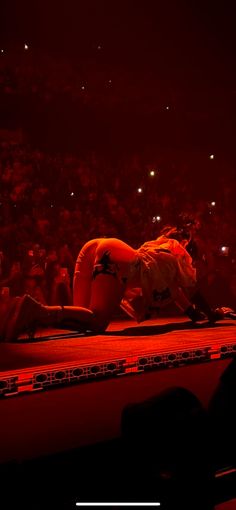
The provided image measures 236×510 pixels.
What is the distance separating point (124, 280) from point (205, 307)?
821 mm

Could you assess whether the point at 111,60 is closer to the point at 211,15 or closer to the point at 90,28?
the point at 90,28

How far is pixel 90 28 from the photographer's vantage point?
225 inches

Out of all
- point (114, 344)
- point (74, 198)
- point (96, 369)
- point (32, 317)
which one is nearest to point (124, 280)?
point (114, 344)

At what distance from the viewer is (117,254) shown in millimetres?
4125

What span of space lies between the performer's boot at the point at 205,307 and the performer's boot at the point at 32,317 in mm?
1064

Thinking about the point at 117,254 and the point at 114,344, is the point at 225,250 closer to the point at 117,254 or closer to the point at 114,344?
the point at 117,254

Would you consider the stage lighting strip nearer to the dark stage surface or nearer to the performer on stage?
the dark stage surface

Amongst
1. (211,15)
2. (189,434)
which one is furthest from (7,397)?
(211,15)

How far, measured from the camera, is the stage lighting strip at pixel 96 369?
2.57 metres

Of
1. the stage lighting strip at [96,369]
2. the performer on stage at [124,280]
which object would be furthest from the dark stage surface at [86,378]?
the performer on stage at [124,280]

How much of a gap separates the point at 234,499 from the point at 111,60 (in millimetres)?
4841

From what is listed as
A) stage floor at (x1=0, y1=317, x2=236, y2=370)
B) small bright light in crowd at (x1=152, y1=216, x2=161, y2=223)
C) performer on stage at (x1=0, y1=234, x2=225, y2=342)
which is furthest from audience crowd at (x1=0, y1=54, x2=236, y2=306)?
stage floor at (x1=0, y1=317, x2=236, y2=370)

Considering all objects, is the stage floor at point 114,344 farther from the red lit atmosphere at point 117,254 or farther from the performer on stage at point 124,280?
the performer on stage at point 124,280

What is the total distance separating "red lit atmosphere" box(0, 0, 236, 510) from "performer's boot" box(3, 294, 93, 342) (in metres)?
0.01
